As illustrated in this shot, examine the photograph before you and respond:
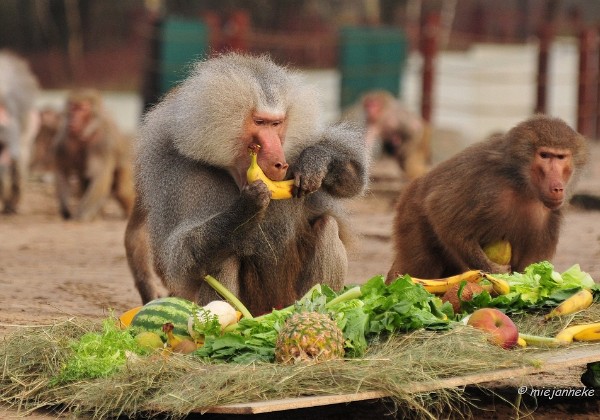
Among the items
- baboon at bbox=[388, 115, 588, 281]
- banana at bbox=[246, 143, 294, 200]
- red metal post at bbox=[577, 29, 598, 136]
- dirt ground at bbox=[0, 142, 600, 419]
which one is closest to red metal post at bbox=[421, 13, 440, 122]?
red metal post at bbox=[577, 29, 598, 136]

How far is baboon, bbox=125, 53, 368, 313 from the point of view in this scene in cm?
511

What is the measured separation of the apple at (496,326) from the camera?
4535 millimetres

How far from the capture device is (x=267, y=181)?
505 cm

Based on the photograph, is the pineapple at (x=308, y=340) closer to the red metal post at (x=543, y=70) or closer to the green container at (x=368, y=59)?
the red metal post at (x=543, y=70)

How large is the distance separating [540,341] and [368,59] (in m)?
14.0

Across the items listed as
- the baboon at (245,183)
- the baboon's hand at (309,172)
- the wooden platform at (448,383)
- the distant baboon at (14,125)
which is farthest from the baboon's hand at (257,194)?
the distant baboon at (14,125)

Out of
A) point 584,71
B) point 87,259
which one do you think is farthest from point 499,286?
point 584,71

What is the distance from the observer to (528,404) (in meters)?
4.75

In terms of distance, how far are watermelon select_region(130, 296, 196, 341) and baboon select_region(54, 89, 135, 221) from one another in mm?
7157

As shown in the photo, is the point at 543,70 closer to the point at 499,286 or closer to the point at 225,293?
the point at 499,286

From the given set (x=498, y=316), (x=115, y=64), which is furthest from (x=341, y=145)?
(x=115, y=64)

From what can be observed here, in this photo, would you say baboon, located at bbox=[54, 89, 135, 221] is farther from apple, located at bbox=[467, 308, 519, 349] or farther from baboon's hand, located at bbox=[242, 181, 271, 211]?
apple, located at bbox=[467, 308, 519, 349]

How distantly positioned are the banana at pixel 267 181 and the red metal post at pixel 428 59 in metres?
10.2

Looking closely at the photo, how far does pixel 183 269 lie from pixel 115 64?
23.1 meters
